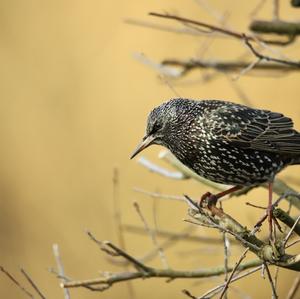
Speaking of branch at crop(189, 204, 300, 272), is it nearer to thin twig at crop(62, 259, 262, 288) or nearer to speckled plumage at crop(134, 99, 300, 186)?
thin twig at crop(62, 259, 262, 288)

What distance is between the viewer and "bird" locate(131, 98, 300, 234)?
5.49 metres

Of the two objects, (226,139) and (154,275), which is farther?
(226,139)

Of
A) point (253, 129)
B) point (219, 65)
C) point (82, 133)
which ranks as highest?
point (219, 65)

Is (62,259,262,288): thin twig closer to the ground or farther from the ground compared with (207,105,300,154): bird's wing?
closer to the ground

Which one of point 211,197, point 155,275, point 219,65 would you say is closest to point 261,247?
point 155,275

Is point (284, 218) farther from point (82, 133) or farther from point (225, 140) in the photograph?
point (82, 133)

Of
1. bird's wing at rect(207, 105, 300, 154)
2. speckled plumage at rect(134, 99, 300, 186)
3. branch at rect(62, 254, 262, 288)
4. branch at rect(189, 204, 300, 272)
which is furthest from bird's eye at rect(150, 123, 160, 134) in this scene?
branch at rect(189, 204, 300, 272)

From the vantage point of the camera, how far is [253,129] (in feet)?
18.3

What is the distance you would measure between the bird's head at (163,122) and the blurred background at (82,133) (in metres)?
2.22

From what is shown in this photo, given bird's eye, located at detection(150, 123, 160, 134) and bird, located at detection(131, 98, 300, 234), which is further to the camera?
bird's eye, located at detection(150, 123, 160, 134)

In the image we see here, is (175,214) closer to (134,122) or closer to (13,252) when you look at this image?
(134,122)

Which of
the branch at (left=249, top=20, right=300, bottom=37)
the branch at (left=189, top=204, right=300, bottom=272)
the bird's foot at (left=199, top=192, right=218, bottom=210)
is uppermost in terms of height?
the branch at (left=249, top=20, right=300, bottom=37)

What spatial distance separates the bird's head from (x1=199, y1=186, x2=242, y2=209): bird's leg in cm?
40

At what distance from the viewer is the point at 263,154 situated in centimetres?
560
